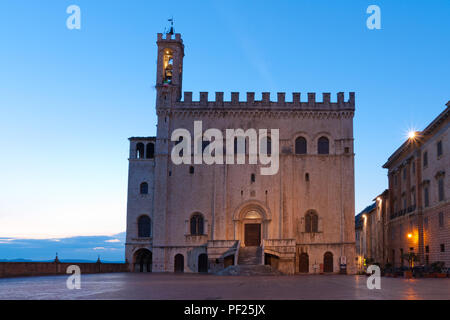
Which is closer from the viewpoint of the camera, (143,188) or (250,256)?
(250,256)

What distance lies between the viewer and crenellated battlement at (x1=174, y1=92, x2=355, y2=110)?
47188 mm

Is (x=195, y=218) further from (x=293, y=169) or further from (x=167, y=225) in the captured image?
(x=293, y=169)

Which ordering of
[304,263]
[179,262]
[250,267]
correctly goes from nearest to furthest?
1. [250,267]
2. [304,263]
3. [179,262]

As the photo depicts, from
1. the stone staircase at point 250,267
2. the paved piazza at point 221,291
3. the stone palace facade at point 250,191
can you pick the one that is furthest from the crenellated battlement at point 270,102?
the paved piazza at point 221,291

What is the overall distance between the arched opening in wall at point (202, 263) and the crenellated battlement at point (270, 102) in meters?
13.1

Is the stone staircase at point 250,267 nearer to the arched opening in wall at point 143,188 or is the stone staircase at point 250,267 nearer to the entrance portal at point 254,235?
the entrance portal at point 254,235

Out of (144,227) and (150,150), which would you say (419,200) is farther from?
(150,150)

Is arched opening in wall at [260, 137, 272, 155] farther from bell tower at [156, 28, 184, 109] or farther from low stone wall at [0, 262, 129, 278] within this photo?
low stone wall at [0, 262, 129, 278]

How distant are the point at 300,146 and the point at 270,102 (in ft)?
15.5

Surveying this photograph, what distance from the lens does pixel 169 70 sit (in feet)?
162

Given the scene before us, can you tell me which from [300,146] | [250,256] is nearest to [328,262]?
[250,256]

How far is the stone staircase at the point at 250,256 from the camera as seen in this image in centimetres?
4122

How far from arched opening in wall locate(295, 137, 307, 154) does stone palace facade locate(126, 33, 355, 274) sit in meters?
0.09

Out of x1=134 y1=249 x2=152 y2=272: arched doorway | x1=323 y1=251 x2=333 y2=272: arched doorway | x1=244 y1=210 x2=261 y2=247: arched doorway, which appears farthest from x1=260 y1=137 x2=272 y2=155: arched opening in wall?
x1=134 y1=249 x2=152 y2=272: arched doorway
